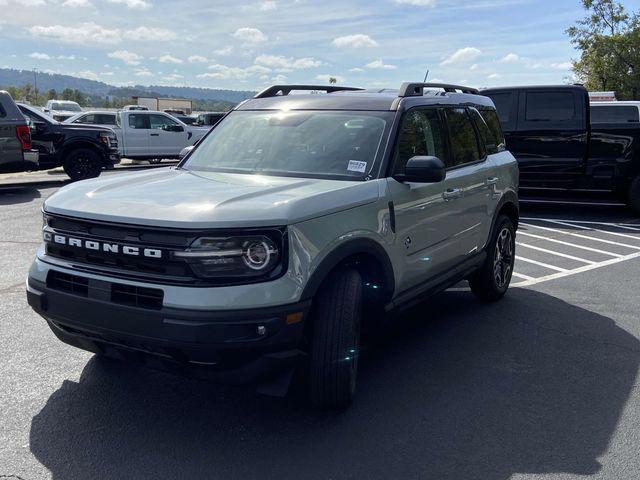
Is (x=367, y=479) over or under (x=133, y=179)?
under

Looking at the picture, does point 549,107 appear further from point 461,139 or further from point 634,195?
point 461,139

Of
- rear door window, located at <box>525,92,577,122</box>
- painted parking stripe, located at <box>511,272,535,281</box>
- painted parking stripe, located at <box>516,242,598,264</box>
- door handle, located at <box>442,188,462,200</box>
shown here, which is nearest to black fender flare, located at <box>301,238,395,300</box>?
door handle, located at <box>442,188,462,200</box>

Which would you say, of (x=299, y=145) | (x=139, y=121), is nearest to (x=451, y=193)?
(x=299, y=145)

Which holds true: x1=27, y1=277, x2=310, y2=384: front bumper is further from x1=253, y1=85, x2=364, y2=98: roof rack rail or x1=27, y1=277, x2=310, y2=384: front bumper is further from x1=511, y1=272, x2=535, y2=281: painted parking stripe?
x1=511, y1=272, x2=535, y2=281: painted parking stripe

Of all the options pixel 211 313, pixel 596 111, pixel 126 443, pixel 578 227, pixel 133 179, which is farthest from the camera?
pixel 596 111

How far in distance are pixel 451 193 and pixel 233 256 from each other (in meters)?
2.21

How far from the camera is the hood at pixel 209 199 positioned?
3.11 metres

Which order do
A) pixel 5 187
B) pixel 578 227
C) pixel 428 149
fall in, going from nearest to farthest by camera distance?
pixel 428 149, pixel 578 227, pixel 5 187

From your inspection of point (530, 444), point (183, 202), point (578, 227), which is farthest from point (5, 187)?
point (530, 444)

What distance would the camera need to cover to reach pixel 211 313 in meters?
2.98

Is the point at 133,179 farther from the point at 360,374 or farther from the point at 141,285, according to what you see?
the point at 360,374

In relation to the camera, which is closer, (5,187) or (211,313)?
(211,313)

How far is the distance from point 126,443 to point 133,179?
5.33 feet

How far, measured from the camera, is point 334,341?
339 centimetres
